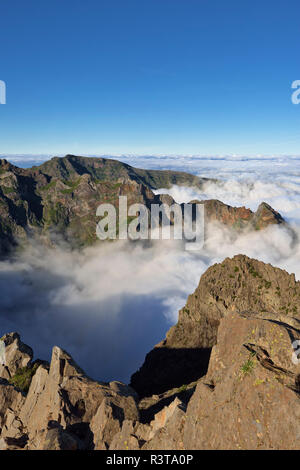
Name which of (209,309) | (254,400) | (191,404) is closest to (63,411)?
(191,404)

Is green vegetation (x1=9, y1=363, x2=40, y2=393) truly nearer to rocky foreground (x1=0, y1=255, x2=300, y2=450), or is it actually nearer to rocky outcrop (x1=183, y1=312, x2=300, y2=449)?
rocky foreground (x1=0, y1=255, x2=300, y2=450)

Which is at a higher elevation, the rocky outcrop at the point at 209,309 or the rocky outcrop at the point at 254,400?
the rocky outcrop at the point at 254,400

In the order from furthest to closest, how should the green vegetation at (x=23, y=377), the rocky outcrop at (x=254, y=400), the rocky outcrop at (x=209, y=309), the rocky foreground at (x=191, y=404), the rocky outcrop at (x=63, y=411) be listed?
1. the rocky outcrop at (x=209, y=309)
2. the green vegetation at (x=23, y=377)
3. the rocky outcrop at (x=63, y=411)
4. the rocky foreground at (x=191, y=404)
5. the rocky outcrop at (x=254, y=400)

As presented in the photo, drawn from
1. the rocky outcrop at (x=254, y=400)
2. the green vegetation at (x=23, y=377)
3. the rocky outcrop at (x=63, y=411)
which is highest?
the rocky outcrop at (x=254, y=400)

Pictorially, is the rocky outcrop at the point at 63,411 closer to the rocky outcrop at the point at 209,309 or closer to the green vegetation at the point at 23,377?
the green vegetation at the point at 23,377

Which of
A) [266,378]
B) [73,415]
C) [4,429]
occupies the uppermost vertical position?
[266,378]

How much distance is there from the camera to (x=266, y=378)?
22703 mm

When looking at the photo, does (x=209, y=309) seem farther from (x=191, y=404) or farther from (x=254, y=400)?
(x=254, y=400)

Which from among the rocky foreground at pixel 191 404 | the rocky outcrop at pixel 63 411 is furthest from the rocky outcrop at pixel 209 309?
the rocky outcrop at pixel 63 411

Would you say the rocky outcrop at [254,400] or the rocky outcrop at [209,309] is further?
the rocky outcrop at [209,309]

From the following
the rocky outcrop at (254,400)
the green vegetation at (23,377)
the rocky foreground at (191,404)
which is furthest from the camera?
the green vegetation at (23,377)

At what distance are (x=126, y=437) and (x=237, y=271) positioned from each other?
94380mm
